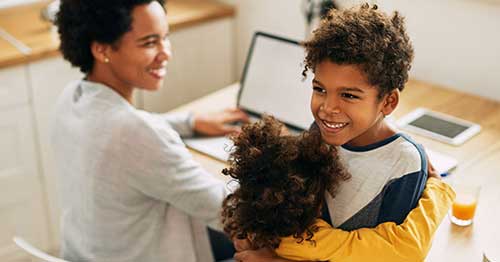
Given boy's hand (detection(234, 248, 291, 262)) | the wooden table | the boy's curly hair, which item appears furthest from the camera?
the wooden table

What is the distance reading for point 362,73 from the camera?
3.89ft

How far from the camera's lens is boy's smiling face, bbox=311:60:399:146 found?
1197mm

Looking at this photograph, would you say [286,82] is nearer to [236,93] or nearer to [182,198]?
[236,93]

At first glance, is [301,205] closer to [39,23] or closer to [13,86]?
[13,86]

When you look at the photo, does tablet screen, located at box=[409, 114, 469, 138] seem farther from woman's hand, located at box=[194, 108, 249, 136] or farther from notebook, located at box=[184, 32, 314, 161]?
woman's hand, located at box=[194, 108, 249, 136]

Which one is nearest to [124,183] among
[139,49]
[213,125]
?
[139,49]

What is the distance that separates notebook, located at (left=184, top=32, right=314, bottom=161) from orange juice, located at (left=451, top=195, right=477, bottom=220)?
21.0 inches

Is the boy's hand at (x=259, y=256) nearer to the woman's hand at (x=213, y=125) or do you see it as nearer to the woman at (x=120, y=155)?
the woman at (x=120, y=155)

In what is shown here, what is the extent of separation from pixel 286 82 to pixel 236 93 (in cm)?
28

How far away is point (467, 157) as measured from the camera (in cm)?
186

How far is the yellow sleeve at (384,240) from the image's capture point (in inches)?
48.7

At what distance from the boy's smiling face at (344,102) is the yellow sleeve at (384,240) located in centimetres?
17

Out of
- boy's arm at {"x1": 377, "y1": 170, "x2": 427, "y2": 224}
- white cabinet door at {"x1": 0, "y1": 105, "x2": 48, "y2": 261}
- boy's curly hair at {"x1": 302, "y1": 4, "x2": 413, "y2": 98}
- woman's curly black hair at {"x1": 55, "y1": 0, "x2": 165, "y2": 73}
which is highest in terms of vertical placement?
boy's curly hair at {"x1": 302, "y1": 4, "x2": 413, "y2": 98}

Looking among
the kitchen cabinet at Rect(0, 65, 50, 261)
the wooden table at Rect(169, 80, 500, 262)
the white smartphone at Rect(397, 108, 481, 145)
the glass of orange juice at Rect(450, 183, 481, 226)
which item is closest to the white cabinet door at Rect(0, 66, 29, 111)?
the kitchen cabinet at Rect(0, 65, 50, 261)
